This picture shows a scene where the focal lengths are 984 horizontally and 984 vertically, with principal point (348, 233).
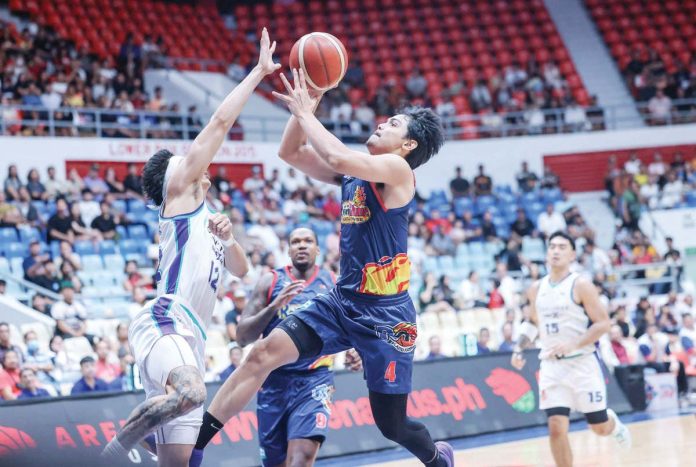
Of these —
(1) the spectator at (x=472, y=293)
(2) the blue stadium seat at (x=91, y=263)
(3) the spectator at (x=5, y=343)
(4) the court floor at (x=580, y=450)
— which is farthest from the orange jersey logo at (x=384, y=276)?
(1) the spectator at (x=472, y=293)

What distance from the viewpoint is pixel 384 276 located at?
5.77 meters

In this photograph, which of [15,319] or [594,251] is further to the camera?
[594,251]

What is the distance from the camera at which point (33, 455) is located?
8.68m

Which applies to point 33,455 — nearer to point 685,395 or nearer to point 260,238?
point 260,238

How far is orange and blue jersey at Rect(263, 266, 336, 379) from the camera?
→ 22.0 ft

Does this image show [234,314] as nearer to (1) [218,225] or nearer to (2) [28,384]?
(2) [28,384]

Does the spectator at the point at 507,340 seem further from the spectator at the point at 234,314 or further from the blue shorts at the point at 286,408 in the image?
the blue shorts at the point at 286,408

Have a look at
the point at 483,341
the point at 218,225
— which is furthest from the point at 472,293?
the point at 218,225

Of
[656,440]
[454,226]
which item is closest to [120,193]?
[454,226]

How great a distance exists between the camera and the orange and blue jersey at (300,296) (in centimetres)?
671

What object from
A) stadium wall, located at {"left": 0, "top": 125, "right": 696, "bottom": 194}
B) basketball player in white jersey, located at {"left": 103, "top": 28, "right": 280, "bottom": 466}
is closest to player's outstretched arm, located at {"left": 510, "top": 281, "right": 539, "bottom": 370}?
basketball player in white jersey, located at {"left": 103, "top": 28, "right": 280, "bottom": 466}

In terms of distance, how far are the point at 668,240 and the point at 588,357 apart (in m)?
12.2

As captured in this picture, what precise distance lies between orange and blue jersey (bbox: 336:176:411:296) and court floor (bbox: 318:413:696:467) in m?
4.20

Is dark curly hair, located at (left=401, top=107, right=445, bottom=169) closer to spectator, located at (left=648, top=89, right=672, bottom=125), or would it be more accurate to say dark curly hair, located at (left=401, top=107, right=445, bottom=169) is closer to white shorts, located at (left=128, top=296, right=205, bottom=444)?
white shorts, located at (left=128, top=296, right=205, bottom=444)
